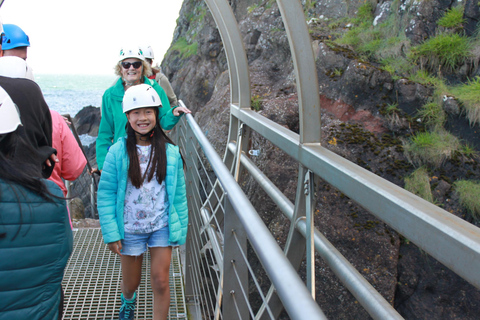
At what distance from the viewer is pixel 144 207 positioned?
105 inches

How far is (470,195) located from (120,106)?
2982 mm

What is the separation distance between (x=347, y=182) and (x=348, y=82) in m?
2.70

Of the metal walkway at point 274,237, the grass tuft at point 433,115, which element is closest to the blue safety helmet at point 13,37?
the metal walkway at point 274,237

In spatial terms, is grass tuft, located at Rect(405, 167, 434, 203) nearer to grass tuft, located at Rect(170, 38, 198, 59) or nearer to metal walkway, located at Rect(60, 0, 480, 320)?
metal walkway, located at Rect(60, 0, 480, 320)

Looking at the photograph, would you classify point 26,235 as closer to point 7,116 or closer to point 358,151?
point 7,116

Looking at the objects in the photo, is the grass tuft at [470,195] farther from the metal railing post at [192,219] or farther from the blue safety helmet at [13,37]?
the blue safety helmet at [13,37]

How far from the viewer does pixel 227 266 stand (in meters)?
1.80

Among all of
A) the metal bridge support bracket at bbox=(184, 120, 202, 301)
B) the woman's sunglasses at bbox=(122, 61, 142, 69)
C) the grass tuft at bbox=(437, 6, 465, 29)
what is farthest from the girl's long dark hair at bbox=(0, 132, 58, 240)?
the grass tuft at bbox=(437, 6, 465, 29)

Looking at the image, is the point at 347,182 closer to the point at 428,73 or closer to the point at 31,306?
the point at 31,306

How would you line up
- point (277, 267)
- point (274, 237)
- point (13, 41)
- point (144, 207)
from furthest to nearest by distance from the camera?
point (13, 41) → point (274, 237) → point (144, 207) → point (277, 267)

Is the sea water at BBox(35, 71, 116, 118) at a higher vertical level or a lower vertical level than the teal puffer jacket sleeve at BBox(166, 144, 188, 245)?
lower

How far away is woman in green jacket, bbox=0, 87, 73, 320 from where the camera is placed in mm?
1453

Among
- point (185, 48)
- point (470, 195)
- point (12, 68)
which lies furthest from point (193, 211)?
point (185, 48)

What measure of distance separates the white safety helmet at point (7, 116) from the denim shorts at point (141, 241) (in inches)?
50.0
